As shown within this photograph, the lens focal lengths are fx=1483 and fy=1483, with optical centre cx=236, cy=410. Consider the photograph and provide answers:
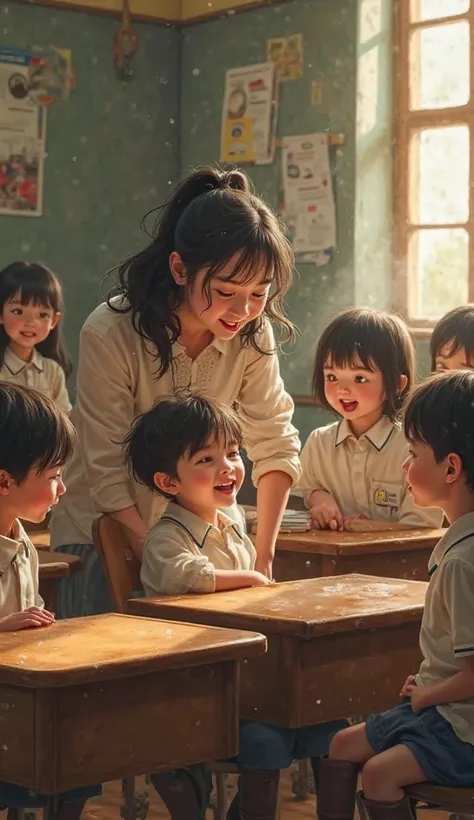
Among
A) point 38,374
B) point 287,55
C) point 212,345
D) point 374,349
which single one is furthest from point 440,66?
point 212,345

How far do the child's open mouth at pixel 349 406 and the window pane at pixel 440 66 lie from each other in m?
2.65

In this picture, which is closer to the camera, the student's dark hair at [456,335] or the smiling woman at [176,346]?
the smiling woman at [176,346]

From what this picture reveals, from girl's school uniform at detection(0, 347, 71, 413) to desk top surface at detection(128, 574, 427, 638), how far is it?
3.29 metres

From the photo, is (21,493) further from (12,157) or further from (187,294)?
(12,157)

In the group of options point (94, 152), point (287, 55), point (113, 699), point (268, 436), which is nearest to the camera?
point (113, 699)

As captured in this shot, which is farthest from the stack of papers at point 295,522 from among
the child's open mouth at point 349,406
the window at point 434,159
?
the window at point 434,159

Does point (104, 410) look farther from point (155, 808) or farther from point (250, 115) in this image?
point (250, 115)

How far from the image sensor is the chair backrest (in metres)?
2.87

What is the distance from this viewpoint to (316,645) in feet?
8.10

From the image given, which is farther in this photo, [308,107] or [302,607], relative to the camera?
[308,107]

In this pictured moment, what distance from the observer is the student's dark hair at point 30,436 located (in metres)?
2.57

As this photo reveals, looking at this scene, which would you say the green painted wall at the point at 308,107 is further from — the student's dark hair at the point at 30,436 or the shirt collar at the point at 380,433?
the student's dark hair at the point at 30,436

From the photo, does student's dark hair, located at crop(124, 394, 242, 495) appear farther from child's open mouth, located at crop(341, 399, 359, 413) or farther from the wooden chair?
child's open mouth, located at crop(341, 399, 359, 413)

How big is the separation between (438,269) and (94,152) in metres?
1.94
